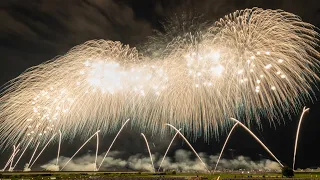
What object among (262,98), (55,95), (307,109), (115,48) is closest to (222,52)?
(262,98)

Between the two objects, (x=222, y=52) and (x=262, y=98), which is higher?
(x=222, y=52)

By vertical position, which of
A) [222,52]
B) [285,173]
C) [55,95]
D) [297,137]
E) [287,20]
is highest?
[287,20]

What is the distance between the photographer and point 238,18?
29.9 meters

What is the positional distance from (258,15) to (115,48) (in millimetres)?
16585

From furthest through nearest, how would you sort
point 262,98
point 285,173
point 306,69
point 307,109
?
point 285,173 < point 307,109 < point 262,98 < point 306,69

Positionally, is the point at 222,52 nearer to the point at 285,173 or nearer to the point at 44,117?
the point at 44,117

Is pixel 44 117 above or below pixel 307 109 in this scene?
below

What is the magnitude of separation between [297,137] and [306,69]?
25426 mm

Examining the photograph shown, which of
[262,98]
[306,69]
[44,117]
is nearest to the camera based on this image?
[306,69]

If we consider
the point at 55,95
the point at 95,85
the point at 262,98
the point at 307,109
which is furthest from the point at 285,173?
the point at 55,95

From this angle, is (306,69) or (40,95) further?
(40,95)

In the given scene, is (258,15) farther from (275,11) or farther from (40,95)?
(40,95)

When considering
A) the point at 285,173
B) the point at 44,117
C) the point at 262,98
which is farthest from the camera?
the point at 285,173

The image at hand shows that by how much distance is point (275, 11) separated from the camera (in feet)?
94.8
